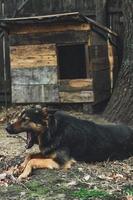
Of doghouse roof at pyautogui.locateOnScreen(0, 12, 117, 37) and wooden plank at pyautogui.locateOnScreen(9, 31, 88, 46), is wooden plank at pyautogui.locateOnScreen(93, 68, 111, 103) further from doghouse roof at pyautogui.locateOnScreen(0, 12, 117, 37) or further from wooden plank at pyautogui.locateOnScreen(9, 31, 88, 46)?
doghouse roof at pyautogui.locateOnScreen(0, 12, 117, 37)

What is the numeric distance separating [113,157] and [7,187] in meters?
1.75

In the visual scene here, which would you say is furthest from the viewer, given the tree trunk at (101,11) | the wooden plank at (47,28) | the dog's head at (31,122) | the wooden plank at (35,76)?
the tree trunk at (101,11)

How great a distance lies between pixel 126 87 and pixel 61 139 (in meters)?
3.09

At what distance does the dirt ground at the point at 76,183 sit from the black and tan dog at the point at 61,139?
0.37ft

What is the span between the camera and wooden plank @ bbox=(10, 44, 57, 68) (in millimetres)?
11195

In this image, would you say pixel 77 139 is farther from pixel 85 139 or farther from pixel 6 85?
pixel 6 85

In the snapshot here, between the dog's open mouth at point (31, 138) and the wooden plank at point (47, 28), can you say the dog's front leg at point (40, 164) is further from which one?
the wooden plank at point (47, 28)

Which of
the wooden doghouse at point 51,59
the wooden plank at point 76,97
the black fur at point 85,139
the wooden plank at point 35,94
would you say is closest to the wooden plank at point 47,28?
the wooden doghouse at point 51,59

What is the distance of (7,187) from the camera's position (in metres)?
6.09

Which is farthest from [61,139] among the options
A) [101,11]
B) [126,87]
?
[101,11]

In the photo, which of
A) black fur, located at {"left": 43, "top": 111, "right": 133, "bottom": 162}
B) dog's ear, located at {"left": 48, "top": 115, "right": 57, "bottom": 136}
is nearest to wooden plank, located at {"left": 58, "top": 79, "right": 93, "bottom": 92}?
black fur, located at {"left": 43, "top": 111, "right": 133, "bottom": 162}

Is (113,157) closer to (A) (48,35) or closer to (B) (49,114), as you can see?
(B) (49,114)

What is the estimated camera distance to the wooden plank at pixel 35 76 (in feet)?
36.7

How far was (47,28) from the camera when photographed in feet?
36.7
